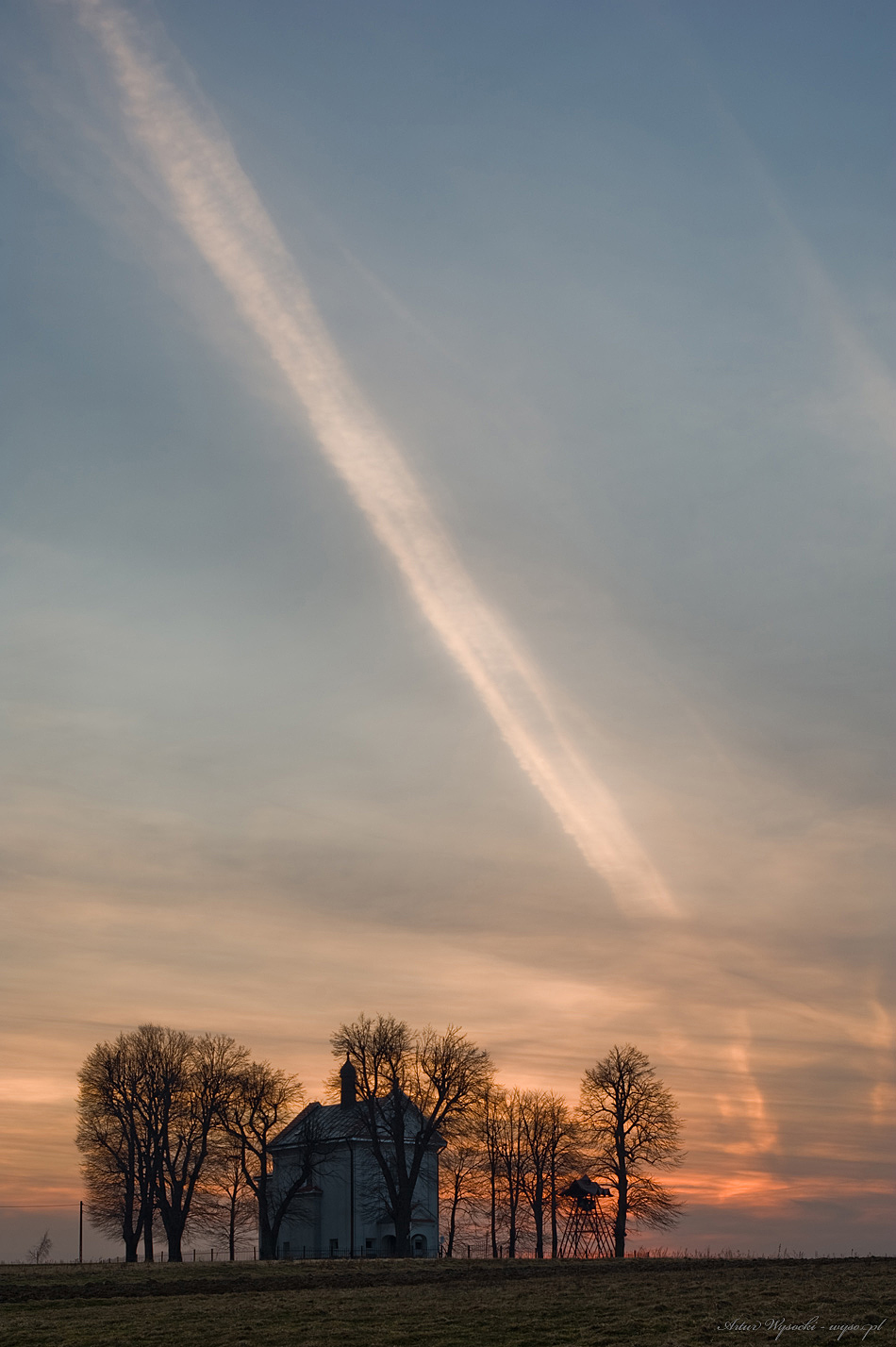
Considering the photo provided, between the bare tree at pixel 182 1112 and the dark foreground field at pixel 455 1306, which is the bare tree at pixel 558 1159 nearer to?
the bare tree at pixel 182 1112

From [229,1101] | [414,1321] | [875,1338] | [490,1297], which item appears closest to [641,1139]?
A: [229,1101]

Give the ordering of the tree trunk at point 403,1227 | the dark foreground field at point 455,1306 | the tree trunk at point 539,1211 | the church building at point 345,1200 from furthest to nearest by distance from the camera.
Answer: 1. the church building at point 345,1200
2. the tree trunk at point 539,1211
3. the tree trunk at point 403,1227
4. the dark foreground field at point 455,1306

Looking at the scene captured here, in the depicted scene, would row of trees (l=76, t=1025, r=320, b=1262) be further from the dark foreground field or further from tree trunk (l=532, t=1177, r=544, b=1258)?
the dark foreground field

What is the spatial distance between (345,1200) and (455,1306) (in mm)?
70853

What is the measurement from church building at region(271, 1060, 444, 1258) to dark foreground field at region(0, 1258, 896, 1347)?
4824cm

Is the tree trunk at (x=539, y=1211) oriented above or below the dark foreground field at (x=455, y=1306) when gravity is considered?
below

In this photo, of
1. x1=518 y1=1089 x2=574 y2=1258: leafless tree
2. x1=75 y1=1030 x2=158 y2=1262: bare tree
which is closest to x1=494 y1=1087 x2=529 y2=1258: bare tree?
x1=518 y1=1089 x2=574 y2=1258: leafless tree

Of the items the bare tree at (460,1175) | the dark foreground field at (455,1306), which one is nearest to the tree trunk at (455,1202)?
the bare tree at (460,1175)

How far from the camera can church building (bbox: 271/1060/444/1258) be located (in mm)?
92175

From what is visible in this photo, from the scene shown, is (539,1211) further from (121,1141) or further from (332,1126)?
(121,1141)

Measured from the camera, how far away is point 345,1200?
9569cm

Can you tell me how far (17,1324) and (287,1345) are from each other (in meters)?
9.45

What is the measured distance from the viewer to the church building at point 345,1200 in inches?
3629

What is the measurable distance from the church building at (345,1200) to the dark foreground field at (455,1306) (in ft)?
158
